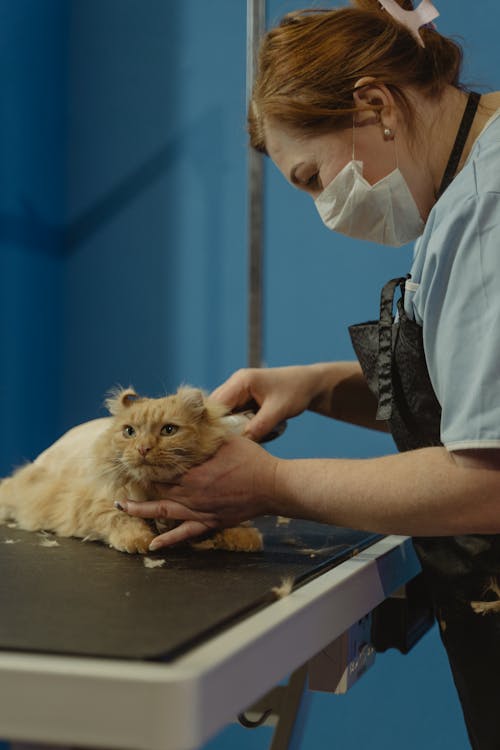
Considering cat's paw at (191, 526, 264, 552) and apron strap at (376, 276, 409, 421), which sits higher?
apron strap at (376, 276, 409, 421)

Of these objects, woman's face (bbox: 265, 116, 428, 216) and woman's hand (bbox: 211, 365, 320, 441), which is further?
woman's hand (bbox: 211, 365, 320, 441)

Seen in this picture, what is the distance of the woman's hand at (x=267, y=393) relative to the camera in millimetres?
1575

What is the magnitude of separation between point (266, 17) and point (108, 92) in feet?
2.01

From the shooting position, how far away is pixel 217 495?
45.9 inches

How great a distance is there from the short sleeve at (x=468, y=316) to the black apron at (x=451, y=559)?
0.57 feet

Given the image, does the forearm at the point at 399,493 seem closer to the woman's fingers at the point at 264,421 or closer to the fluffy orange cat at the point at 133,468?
the fluffy orange cat at the point at 133,468

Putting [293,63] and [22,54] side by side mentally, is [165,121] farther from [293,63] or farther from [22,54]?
[293,63]

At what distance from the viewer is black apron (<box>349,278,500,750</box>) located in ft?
4.08

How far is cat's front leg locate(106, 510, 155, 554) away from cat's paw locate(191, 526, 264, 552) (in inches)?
3.3

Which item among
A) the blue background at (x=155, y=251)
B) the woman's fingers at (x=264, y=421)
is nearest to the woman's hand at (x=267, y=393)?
the woman's fingers at (x=264, y=421)

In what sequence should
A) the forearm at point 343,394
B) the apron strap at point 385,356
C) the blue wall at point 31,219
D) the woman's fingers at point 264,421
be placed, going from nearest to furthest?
the apron strap at point 385,356 < the woman's fingers at point 264,421 < the forearm at point 343,394 < the blue wall at point 31,219

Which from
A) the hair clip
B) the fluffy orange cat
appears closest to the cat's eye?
the fluffy orange cat

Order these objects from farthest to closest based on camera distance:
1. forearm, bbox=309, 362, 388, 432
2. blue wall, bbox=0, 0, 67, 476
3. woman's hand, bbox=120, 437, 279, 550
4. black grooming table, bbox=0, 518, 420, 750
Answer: blue wall, bbox=0, 0, 67, 476 → forearm, bbox=309, 362, 388, 432 → woman's hand, bbox=120, 437, 279, 550 → black grooming table, bbox=0, 518, 420, 750

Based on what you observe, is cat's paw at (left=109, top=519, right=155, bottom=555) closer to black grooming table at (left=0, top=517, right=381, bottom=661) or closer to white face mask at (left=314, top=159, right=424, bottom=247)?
black grooming table at (left=0, top=517, right=381, bottom=661)
